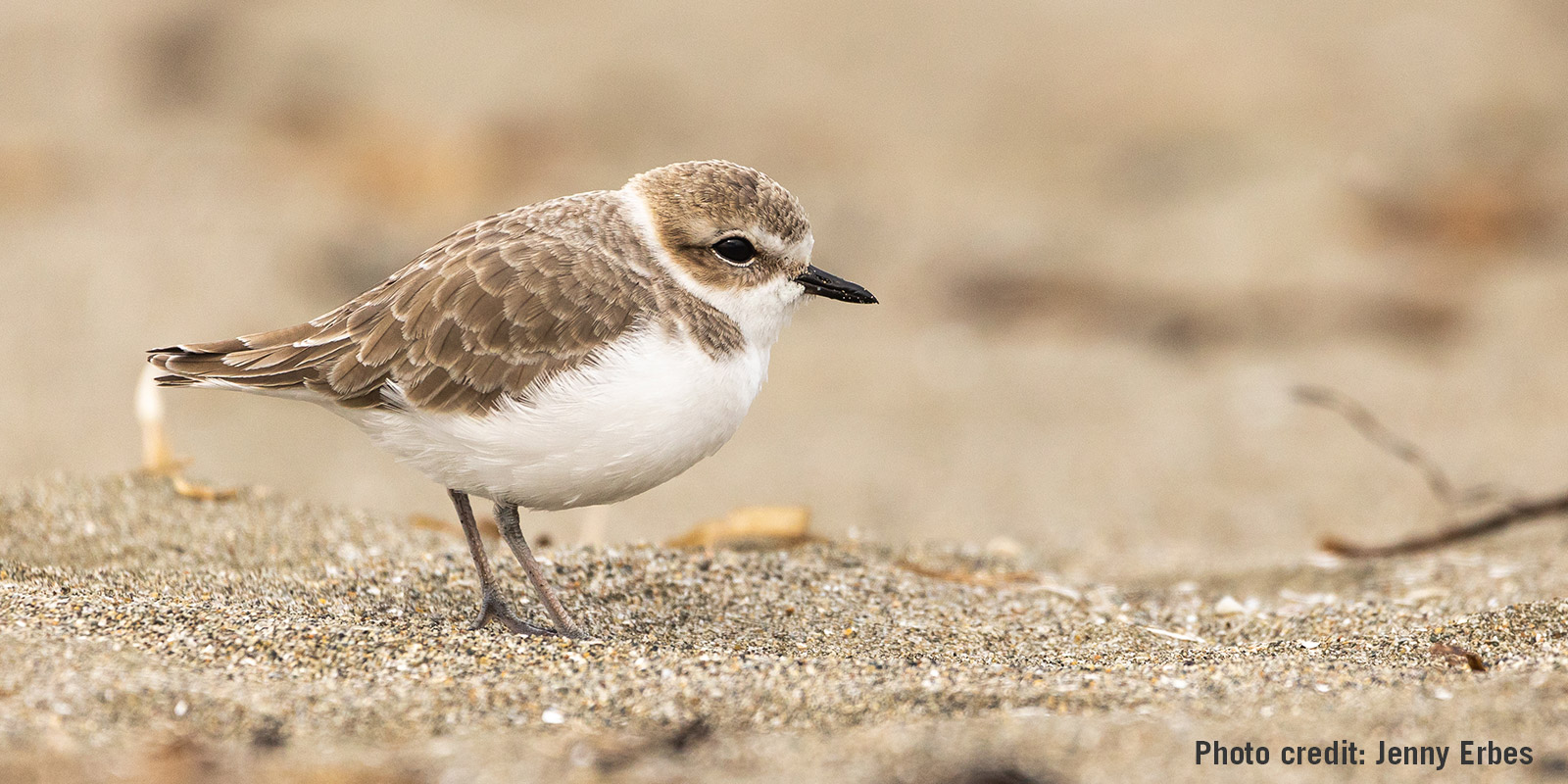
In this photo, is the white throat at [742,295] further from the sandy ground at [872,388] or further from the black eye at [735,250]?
the sandy ground at [872,388]

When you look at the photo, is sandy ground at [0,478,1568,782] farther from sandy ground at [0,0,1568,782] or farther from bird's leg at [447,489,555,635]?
bird's leg at [447,489,555,635]

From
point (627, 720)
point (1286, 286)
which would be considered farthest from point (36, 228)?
point (1286, 286)

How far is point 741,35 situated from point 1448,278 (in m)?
5.21

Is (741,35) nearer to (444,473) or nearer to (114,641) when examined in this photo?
(444,473)

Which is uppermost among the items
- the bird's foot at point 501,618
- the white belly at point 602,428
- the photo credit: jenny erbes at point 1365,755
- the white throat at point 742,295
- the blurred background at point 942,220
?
the blurred background at point 942,220

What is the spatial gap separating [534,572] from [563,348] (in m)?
0.69

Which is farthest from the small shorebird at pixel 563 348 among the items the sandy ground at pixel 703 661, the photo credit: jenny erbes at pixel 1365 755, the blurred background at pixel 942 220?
the blurred background at pixel 942 220

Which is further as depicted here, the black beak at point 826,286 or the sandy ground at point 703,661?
the black beak at point 826,286

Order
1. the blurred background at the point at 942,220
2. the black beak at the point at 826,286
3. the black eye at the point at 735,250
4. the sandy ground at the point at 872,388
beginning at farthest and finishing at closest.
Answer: the blurred background at the point at 942,220, the black beak at the point at 826,286, the black eye at the point at 735,250, the sandy ground at the point at 872,388

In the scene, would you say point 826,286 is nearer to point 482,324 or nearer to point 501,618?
point 482,324

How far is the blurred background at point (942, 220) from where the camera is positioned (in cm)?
704

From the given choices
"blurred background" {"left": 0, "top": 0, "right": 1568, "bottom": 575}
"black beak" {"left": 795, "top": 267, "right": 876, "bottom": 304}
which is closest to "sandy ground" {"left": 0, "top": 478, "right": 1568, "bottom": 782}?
"black beak" {"left": 795, "top": 267, "right": 876, "bottom": 304}

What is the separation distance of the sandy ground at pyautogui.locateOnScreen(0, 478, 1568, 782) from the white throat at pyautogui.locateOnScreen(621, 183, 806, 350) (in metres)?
0.83

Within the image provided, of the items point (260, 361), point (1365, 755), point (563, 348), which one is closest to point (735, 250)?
point (563, 348)
